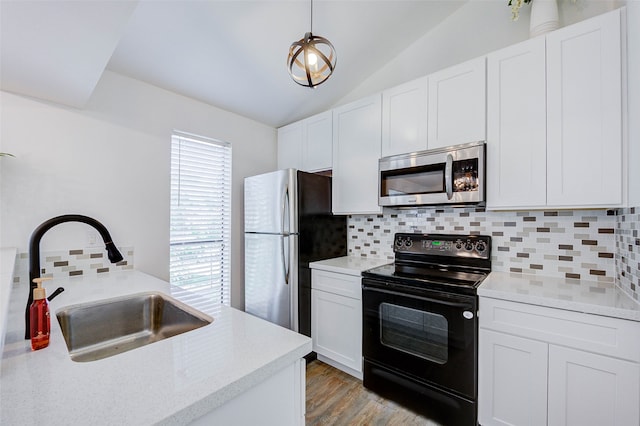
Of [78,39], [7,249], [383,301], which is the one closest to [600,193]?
[383,301]

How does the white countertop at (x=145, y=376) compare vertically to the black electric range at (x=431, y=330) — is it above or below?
above

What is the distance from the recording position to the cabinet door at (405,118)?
2.11m

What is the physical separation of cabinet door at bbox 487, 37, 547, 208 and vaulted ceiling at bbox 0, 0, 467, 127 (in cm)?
96

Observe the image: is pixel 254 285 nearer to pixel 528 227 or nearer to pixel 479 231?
pixel 479 231

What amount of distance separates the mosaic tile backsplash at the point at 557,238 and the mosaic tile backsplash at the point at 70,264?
250cm

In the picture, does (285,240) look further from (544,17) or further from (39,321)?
(544,17)

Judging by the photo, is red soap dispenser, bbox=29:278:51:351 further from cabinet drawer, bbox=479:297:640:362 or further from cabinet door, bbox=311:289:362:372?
cabinet drawer, bbox=479:297:640:362

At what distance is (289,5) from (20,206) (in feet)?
7.30

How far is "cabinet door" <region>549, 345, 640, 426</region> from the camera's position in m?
1.22

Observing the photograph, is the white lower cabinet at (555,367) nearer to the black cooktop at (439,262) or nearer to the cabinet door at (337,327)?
the black cooktop at (439,262)

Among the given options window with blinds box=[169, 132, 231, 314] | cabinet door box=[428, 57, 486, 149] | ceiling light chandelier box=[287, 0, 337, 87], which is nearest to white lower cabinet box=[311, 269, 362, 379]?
window with blinds box=[169, 132, 231, 314]

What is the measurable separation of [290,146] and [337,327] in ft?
6.44

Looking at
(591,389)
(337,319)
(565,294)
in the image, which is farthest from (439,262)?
(591,389)

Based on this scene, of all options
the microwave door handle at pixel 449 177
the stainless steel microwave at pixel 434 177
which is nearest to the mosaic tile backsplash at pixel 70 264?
the stainless steel microwave at pixel 434 177
